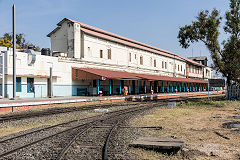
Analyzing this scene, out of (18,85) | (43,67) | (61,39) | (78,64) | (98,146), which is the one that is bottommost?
(98,146)

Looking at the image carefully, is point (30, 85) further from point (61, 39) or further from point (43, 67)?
point (61, 39)

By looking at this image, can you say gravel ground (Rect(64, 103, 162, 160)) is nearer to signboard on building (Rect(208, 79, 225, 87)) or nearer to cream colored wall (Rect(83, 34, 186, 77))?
signboard on building (Rect(208, 79, 225, 87))

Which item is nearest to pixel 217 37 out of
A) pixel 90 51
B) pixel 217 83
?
pixel 217 83

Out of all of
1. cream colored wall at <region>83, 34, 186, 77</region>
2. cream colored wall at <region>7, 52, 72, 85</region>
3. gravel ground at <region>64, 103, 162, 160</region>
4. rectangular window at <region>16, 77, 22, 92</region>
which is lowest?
gravel ground at <region>64, 103, 162, 160</region>

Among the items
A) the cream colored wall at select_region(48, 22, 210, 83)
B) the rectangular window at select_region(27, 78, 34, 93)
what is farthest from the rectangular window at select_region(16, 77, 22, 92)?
the cream colored wall at select_region(48, 22, 210, 83)

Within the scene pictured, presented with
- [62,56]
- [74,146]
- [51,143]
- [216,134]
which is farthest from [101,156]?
[62,56]

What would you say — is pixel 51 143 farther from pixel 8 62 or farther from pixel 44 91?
pixel 44 91

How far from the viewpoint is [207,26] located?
2509 centimetres

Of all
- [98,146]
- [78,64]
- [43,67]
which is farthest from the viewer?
[78,64]

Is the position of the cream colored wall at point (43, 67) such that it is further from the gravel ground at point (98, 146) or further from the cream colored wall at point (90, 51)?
the gravel ground at point (98, 146)

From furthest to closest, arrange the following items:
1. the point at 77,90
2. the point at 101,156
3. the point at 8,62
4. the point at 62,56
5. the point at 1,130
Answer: the point at 77,90
the point at 62,56
the point at 8,62
the point at 1,130
the point at 101,156

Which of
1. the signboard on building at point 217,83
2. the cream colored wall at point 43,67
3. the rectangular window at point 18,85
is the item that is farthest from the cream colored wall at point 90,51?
the signboard on building at point 217,83

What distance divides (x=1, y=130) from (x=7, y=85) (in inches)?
594

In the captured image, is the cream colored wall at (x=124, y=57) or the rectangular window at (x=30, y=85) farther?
the cream colored wall at (x=124, y=57)
